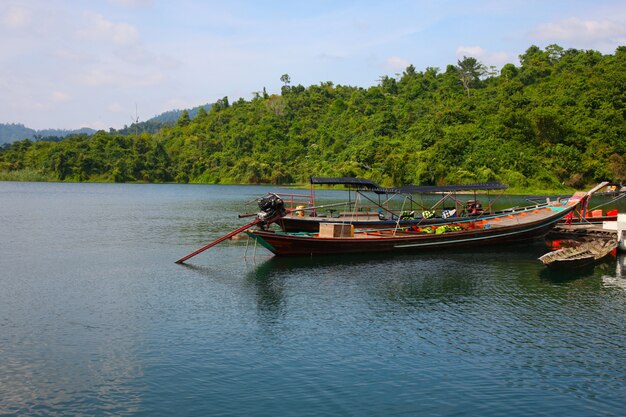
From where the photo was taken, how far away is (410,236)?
38000mm

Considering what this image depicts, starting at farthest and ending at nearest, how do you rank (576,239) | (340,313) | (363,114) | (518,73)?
1. (363,114)
2. (518,73)
3. (576,239)
4. (340,313)

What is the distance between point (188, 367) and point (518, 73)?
149 metres

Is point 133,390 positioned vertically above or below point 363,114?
below

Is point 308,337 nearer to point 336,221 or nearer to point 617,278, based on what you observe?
point 336,221

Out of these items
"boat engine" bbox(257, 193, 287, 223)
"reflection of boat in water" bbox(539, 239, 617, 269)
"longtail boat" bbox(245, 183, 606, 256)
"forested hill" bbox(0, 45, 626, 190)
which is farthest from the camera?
"forested hill" bbox(0, 45, 626, 190)

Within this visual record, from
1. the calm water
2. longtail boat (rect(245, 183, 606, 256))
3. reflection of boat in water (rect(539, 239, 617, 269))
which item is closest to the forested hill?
longtail boat (rect(245, 183, 606, 256))

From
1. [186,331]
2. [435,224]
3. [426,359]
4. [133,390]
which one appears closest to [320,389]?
[426,359]

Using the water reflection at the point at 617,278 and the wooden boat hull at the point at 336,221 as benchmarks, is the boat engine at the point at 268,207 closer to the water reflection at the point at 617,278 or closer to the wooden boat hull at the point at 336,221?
the wooden boat hull at the point at 336,221

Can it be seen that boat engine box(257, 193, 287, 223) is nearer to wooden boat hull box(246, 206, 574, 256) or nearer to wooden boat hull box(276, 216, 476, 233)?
wooden boat hull box(246, 206, 574, 256)

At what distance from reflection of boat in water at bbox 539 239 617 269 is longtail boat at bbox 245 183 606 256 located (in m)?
4.98

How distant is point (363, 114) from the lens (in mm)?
163500

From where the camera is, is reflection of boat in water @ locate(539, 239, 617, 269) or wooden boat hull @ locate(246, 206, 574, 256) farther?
wooden boat hull @ locate(246, 206, 574, 256)

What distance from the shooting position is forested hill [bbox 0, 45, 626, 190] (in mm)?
104500

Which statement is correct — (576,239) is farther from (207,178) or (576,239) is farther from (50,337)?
(207,178)
